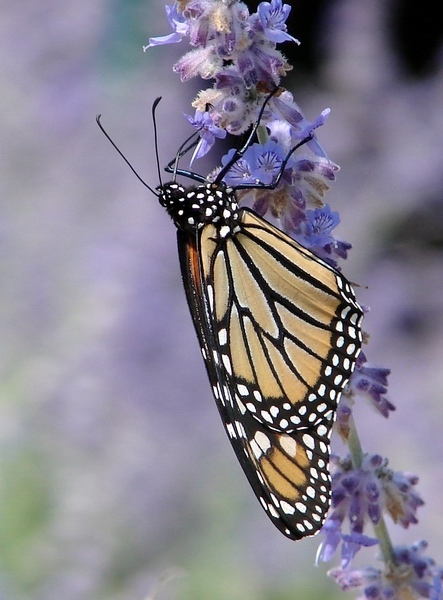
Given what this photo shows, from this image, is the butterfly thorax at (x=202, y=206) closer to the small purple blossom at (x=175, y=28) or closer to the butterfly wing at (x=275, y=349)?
the butterfly wing at (x=275, y=349)

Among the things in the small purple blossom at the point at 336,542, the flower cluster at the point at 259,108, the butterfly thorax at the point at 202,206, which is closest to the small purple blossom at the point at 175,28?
the flower cluster at the point at 259,108

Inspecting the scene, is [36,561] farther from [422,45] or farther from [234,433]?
[422,45]

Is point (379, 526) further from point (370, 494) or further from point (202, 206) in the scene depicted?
point (202, 206)

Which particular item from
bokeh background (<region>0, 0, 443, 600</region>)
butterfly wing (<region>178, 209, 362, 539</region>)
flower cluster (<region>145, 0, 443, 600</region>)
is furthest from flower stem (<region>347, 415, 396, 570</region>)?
bokeh background (<region>0, 0, 443, 600</region>)

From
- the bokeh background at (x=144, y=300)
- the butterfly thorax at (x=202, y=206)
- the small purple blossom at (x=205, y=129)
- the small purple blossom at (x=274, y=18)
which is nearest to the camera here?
the small purple blossom at (x=274, y=18)

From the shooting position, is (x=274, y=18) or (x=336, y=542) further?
(x=336, y=542)

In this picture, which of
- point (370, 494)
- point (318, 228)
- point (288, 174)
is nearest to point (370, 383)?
point (370, 494)
